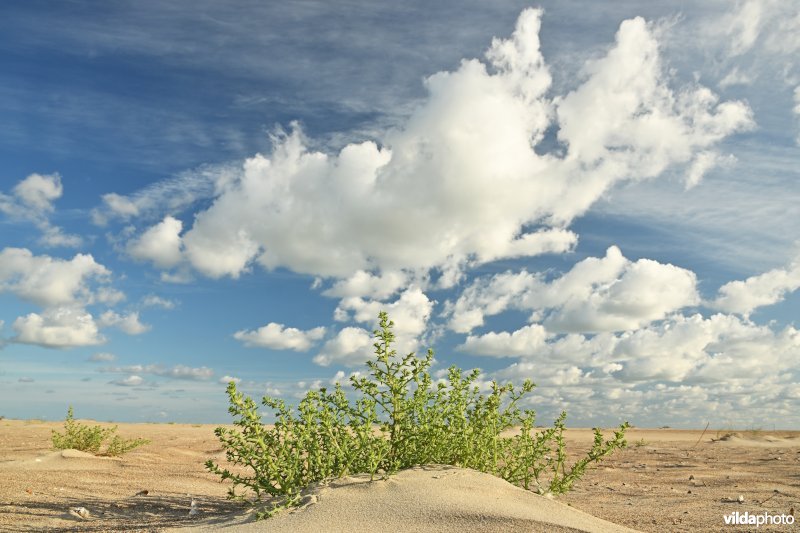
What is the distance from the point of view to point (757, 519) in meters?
6.48

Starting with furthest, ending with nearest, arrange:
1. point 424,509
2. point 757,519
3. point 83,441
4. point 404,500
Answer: point 83,441 < point 757,519 < point 404,500 < point 424,509

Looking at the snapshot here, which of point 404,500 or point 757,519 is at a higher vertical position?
point 404,500

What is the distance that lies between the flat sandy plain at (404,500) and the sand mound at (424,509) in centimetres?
1

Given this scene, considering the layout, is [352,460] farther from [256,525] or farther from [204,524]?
→ [204,524]

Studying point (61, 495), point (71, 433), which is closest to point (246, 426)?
point (61, 495)

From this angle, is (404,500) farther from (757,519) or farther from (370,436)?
(757,519)

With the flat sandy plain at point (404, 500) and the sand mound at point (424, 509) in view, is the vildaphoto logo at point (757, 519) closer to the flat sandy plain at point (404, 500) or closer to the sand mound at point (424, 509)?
the flat sandy plain at point (404, 500)

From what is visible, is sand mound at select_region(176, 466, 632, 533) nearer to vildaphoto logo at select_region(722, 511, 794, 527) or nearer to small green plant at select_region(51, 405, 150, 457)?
vildaphoto logo at select_region(722, 511, 794, 527)

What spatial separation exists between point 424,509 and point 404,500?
0.24 meters

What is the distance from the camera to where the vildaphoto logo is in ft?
20.6

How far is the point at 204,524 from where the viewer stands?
555cm

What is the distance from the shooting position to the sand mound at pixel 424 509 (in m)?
4.65

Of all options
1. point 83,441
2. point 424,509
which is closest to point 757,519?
point 424,509

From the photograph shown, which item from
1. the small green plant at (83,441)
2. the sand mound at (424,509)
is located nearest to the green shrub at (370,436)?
the sand mound at (424,509)
